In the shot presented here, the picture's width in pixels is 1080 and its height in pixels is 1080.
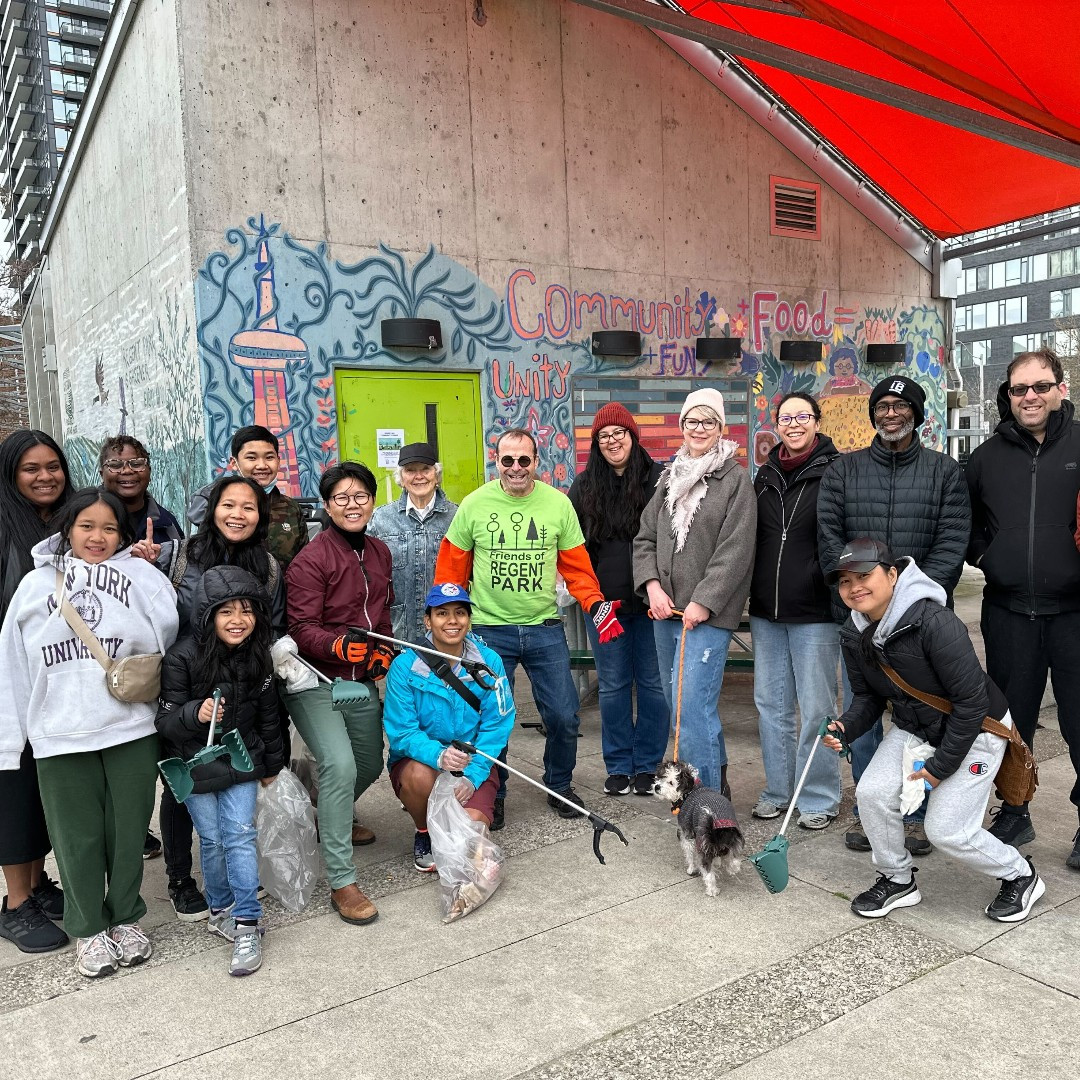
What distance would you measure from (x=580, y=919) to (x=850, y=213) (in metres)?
9.80

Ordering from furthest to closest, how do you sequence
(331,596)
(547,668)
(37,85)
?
(37,85) → (547,668) → (331,596)

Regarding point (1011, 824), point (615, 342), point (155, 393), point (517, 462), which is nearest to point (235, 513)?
point (517, 462)

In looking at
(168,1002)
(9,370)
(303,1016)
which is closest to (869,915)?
(303,1016)

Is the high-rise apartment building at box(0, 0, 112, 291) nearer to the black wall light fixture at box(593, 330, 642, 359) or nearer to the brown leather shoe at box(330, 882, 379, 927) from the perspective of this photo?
the black wall light fixture at box(593, 330, 642, 359)

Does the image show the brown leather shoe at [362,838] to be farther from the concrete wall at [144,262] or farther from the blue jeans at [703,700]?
the concrete wall at [144,262]

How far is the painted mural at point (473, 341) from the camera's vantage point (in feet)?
23.1

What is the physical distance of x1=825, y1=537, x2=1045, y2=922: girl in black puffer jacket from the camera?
3.14 m

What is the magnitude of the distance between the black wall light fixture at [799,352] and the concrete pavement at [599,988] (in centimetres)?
715

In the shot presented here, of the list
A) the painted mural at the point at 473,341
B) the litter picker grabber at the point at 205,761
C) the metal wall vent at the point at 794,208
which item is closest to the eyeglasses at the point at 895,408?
the litter picker grabber at the point at 205,761

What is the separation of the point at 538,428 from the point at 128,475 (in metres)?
5.02

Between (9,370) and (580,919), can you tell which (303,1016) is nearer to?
(580,919)

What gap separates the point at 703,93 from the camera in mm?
9445

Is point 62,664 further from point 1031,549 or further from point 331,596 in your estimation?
point 1031,549

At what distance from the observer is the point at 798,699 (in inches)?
163
